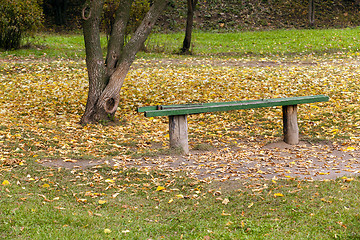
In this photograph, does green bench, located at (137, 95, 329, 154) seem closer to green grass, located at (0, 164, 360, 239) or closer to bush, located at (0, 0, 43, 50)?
green grass, located at (0, 164, 360, 239)

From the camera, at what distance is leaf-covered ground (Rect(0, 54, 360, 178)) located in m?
6.20

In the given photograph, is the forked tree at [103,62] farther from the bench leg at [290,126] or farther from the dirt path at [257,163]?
the bench leg at [290,126]

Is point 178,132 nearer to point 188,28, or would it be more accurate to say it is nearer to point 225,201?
point 225,201

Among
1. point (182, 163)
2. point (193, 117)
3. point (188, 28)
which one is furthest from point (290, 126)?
point (188, 28)

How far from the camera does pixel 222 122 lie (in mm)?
8547

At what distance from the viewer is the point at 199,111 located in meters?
6.43

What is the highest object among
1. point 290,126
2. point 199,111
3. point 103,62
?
point 103,62

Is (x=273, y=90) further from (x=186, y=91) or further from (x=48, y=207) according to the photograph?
(x=48, y=207)

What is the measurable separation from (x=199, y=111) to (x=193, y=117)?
268 centimetres

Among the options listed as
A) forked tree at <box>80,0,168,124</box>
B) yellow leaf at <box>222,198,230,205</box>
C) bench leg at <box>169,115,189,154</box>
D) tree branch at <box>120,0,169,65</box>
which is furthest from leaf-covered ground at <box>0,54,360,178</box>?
tree branch at <box>120,0,169,65</box>

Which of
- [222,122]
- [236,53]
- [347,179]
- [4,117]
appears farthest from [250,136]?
[236,53]

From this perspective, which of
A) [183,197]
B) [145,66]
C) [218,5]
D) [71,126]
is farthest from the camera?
[218,5]

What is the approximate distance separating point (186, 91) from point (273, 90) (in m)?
2.11

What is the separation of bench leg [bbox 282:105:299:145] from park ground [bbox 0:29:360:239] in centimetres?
20
